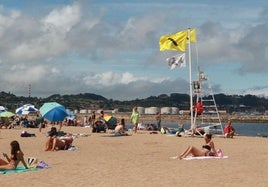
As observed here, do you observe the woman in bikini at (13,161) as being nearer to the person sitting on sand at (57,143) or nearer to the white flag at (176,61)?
the person sitting on sand at (57,143)

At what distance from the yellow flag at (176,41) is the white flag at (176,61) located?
1.28 ft

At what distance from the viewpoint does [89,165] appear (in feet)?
41.1

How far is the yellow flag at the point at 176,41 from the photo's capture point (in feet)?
82.6

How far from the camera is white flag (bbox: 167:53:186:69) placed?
25266 millimetres

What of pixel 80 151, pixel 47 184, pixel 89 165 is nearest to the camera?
pixel 47 184

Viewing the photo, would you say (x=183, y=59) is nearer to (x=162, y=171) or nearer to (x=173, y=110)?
(x=162, y=171)

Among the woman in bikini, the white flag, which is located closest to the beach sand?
→ the woman in bikini

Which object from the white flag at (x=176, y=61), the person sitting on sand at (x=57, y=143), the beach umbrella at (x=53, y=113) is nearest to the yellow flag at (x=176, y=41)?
the white flag at (x=176, y=61)

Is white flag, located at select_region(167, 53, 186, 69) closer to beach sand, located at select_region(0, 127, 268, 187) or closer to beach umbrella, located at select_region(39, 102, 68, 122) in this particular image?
beach umbrella, located at select_region(39, 102, 68, 122)

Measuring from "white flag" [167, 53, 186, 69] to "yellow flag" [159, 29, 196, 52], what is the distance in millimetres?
389

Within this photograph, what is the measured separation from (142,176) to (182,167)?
1.78 metres

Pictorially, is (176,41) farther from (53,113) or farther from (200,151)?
(200,151)

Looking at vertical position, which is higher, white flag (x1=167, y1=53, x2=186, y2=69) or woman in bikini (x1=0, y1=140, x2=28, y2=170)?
white flag (x1=167, y1=53, x2=186, y2=69)

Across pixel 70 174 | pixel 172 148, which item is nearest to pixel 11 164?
pixel 70 174
